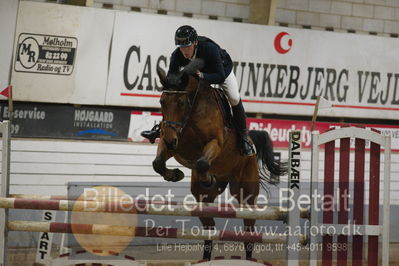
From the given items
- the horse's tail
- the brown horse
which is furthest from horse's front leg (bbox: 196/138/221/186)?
the horse's tail

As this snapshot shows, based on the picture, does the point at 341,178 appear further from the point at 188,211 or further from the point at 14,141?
the point at 14,141

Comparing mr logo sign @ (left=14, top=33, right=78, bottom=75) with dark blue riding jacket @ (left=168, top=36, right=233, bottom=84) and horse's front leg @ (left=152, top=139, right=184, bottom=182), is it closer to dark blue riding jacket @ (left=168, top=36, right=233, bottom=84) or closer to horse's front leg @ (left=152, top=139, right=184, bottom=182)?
dark blue riding jacket @ (left=168, top=36, right=233, bottom=84)

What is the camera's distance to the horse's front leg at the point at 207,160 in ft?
10.7

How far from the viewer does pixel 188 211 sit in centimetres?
296

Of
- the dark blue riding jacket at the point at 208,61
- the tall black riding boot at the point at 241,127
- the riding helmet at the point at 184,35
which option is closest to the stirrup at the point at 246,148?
the tall black riding boot at the point at 241,127

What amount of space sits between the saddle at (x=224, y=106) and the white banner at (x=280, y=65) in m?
2.17

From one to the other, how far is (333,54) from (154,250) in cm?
306

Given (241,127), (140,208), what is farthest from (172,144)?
(241,127)

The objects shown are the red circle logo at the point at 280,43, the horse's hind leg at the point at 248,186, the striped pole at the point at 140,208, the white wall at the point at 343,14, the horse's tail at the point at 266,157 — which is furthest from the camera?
the white wall at the point at 343,14

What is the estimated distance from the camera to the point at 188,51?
3527 mm

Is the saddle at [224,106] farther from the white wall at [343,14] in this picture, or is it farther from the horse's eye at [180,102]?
the white wall at [343,14]

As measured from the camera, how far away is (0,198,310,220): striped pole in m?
2.92

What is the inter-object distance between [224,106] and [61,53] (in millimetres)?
2402

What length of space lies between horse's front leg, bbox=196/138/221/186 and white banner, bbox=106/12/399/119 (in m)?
2.56
